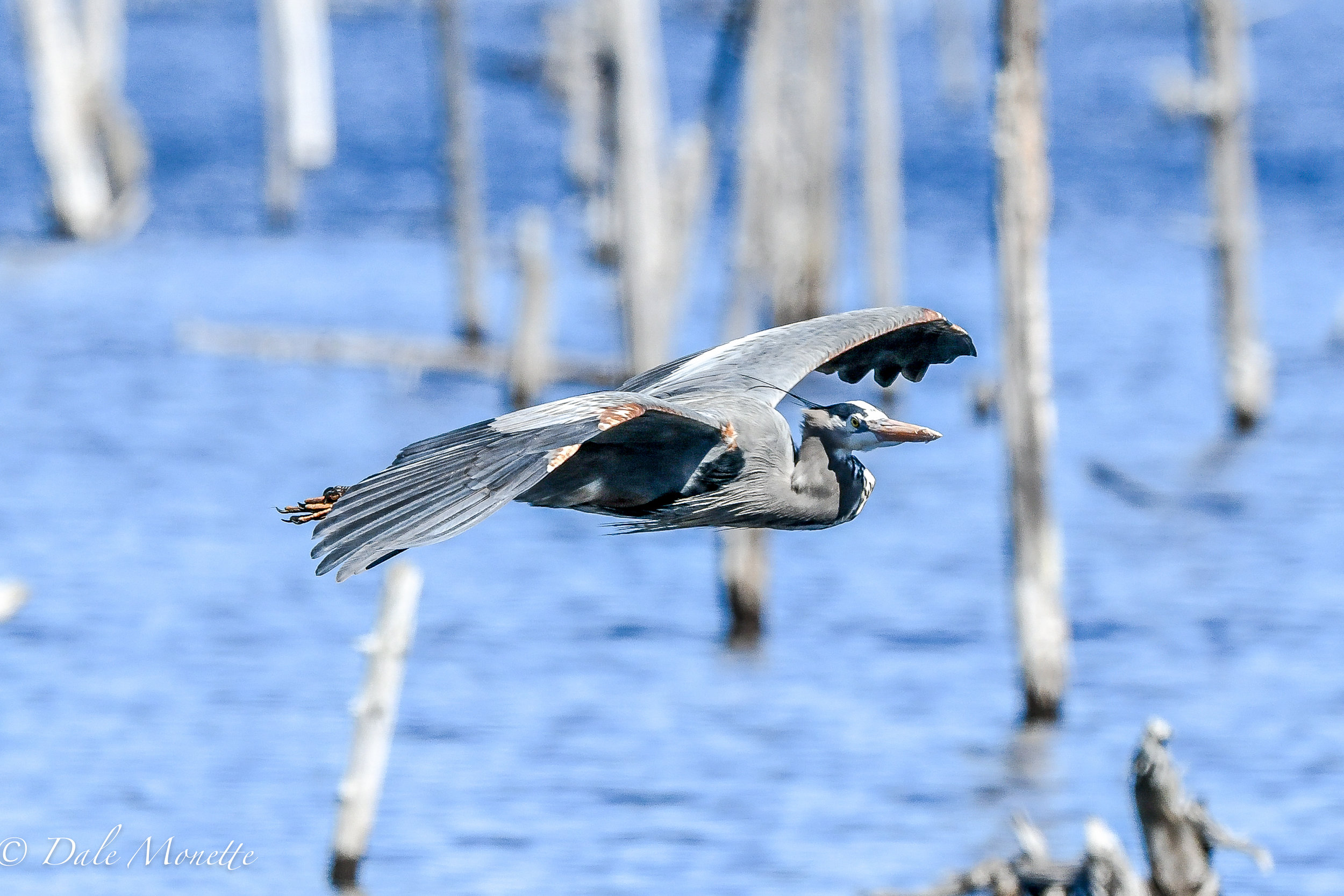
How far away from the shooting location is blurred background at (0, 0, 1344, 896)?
508 inches

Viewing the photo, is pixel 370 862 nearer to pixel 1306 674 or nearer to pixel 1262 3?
pixel 1306 674

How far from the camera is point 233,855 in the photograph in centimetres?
1227

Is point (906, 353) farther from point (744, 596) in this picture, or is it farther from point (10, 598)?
point (744, 596)

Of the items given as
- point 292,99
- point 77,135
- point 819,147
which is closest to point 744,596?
point 819,147

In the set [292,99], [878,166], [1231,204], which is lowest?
[292,99]

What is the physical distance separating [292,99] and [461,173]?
9335 mm

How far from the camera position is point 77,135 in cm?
3762

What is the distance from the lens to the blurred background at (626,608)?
12.9m

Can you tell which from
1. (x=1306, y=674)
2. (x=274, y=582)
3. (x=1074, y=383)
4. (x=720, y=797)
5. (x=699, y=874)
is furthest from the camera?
(x=1074, y=383)

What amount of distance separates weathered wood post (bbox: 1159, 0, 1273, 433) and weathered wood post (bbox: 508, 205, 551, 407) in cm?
707

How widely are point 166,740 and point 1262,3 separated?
73310mm

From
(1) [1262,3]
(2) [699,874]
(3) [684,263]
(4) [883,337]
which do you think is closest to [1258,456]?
(3) [684,263]

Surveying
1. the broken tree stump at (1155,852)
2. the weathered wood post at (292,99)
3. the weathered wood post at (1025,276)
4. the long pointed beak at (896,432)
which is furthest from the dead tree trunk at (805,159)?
the long pointed beak at (896,432)

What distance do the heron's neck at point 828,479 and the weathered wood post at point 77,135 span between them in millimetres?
32834
